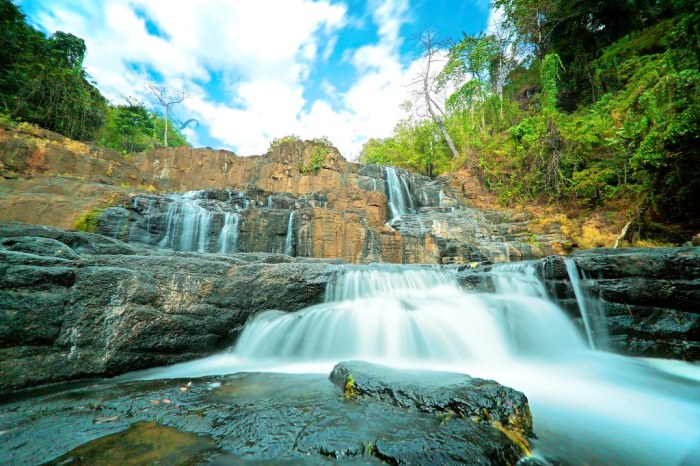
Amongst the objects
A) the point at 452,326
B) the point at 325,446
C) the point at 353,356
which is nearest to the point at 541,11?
the point at 452,326

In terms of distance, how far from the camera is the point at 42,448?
1572 millimetres

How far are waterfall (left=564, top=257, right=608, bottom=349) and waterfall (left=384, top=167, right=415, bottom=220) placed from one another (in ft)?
38.2

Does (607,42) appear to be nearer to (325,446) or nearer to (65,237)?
(325,446)

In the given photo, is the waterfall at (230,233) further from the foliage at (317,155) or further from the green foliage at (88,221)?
the foliage at (317,155)

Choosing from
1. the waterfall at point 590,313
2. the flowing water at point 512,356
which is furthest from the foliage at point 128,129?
the waterfall at point 590,313

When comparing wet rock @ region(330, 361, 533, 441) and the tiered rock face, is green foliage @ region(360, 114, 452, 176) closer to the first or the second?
the tiered rock face

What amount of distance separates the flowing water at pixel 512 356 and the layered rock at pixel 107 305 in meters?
0.36

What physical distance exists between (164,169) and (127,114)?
41.0 feet

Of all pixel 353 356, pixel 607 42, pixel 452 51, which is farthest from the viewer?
pixel 452 51

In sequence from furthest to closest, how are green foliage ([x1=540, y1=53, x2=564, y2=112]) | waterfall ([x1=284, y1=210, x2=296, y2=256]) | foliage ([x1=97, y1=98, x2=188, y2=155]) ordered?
1. foliage ([x1=97, y1=98, x2=188, y2=155])
2. green foliage ([x1=540, y1=53, x2=564, y2=112])
3. waterfall ([x1=284, y1=210, x2=296, y2=256])

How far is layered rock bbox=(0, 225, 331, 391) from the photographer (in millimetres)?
2885

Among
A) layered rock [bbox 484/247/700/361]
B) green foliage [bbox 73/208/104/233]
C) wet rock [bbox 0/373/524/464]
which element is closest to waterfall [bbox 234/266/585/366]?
layered rock [bbox 484/247/700/361]

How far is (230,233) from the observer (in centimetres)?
1043

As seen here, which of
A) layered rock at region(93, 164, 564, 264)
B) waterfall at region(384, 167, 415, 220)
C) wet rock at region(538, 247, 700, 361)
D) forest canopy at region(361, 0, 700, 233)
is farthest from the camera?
waterfall at region(384, 167, 415, 220)
